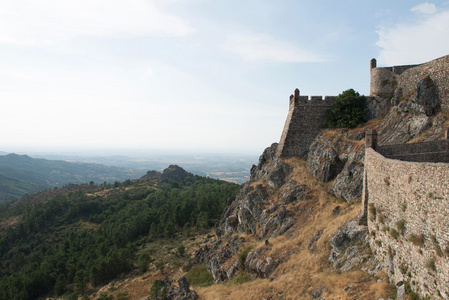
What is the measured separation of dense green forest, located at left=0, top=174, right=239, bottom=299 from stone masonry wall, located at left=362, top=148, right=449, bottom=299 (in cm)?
4907

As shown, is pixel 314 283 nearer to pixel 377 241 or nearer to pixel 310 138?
pixel 377 241

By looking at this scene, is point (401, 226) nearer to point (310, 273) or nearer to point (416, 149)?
point (310, 273)

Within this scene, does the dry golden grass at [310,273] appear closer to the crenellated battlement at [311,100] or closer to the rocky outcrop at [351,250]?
the rocky outcrop at [351,250]

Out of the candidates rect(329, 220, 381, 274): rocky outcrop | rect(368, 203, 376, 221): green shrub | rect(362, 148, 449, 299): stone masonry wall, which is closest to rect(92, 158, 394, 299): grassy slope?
rect(329, 220, 381, 274): rocky outcrop

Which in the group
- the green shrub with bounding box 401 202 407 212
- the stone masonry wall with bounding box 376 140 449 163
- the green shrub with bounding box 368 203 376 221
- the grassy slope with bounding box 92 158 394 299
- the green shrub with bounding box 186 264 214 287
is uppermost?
the stone masonry wall with bounding box 376 140 449 163

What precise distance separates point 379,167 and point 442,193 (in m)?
5.46

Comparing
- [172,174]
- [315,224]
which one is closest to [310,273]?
[315,224]

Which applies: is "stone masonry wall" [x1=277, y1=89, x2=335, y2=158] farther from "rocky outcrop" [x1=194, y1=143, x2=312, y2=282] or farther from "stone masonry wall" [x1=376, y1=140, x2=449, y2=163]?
"stone masonry wall" [x1=376, y1=140, x2=449, y2=163]

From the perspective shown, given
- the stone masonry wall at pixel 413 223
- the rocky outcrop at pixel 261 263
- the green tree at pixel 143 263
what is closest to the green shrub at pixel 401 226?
the stone masonry wall at pixel 413 223

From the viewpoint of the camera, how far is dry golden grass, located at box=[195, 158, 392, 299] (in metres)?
14.0

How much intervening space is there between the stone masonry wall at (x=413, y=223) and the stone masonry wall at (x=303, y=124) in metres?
19.2

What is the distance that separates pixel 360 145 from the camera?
26.6 m

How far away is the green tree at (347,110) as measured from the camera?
30797mm

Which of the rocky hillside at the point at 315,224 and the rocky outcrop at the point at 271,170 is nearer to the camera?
the rocky hillside at the point at 315,224
